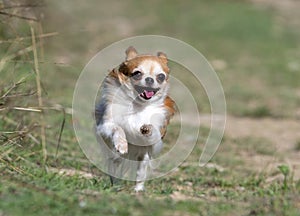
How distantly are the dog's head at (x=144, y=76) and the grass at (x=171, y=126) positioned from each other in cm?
65

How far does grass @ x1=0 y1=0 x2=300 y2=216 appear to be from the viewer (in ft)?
15.3

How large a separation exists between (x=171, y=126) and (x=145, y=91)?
152 inches

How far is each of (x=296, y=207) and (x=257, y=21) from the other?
13155mm

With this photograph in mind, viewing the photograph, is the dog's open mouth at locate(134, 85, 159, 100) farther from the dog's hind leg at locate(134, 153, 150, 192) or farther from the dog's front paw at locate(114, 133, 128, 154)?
the dog's hind leg at locate(134, 153, 150, 192)

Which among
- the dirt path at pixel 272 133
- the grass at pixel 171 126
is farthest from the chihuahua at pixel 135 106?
the dirt path at pixel 272 133

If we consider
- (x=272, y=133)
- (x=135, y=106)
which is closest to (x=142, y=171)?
(x=135, y=106)

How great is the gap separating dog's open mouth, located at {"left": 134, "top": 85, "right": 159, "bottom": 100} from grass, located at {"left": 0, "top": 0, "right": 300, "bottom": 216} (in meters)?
0.67

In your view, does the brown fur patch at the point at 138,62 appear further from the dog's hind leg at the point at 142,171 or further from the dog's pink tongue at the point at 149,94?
the dog's hind leg at the point at 142,171

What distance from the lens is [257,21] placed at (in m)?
17.6

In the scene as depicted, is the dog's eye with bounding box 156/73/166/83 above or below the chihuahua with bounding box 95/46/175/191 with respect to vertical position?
above

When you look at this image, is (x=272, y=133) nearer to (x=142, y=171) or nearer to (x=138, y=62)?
(x=142, y=171)

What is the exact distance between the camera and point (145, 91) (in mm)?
5305

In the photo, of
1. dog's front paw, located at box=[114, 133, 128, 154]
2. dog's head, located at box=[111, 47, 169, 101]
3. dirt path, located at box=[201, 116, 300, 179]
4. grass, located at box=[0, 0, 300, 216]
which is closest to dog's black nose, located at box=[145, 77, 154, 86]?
dog's head, located at box=[111, 47, 169, 101]

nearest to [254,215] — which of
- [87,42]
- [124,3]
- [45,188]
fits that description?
[45,188]
